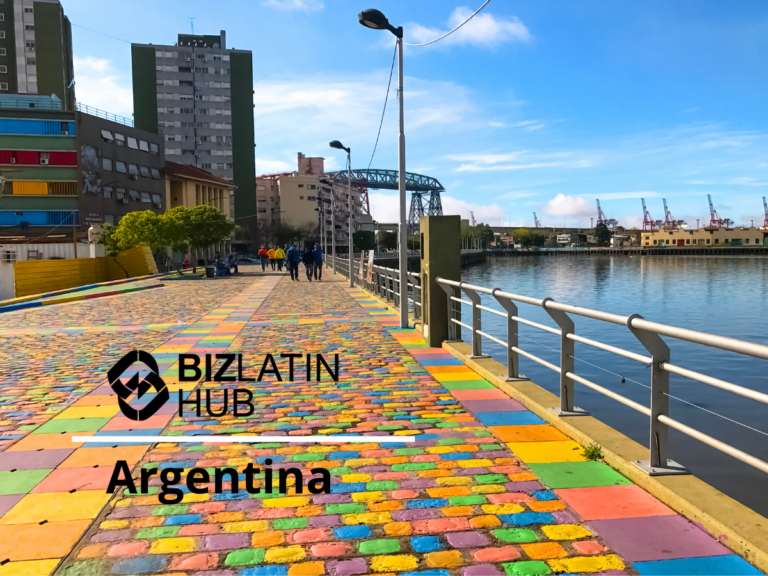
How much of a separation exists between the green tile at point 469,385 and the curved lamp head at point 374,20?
7208 mm

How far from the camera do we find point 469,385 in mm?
7012

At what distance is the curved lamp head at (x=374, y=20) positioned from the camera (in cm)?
1137

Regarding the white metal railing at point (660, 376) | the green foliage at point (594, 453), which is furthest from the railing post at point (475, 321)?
the green foliage at point (594, 453)

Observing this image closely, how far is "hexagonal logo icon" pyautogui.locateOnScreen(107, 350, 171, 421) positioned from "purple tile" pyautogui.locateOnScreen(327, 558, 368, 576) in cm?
340

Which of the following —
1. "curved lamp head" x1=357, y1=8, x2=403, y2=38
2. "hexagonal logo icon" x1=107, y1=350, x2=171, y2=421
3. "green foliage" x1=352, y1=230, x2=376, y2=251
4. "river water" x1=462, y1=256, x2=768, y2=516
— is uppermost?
"curved lamp head" x1=357, y1=8, x2=403, y2=38

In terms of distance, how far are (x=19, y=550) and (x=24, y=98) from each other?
232 ft

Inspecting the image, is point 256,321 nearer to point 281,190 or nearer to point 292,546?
point 292,546

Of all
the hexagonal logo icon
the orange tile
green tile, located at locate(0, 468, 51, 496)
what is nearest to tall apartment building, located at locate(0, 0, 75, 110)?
the hexagonal logo icon

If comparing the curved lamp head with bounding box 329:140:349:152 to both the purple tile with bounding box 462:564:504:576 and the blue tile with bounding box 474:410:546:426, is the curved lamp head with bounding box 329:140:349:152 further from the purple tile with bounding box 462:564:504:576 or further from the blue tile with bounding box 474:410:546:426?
the purple tile with bounding box 462:564:504:576

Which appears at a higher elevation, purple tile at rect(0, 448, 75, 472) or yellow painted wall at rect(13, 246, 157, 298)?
yellow painted wall at rect(13, 246, 157, 298)

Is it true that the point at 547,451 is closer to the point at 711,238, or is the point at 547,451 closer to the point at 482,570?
the point at 482,570

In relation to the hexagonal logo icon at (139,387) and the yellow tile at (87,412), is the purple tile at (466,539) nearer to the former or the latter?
the hexagonal logo icon at (139,387)

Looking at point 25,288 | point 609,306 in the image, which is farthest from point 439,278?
point 609,306

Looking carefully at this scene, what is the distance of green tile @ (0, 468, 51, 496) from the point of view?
4082 millimetres
